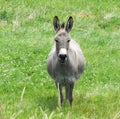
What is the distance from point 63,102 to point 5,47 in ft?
17.4

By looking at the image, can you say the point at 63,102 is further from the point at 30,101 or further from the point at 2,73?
the point at 2,73

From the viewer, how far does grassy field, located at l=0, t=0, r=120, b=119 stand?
30.2 ft

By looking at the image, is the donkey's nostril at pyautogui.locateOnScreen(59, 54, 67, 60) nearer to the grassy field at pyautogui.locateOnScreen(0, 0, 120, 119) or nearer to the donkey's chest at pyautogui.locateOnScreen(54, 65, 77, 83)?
the donkey's chest at pyautogui.locateOnScreen(54, 65, 77, 83)

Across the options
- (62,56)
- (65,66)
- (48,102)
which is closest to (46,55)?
(48,102)

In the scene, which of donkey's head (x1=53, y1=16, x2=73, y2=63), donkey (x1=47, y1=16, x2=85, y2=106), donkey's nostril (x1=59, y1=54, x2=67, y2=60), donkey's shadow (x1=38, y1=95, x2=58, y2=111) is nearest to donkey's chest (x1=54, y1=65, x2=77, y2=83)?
donkey (x1=47, y1=16, x2=85, y2=106)

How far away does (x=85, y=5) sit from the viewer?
A: 2344 centimetres

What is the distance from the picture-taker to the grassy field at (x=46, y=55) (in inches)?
363

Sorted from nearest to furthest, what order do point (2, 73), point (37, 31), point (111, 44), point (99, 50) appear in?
1. point (2, 73)
2. point (99, 50)
3. point (111, 44)
4. point (37, 31)

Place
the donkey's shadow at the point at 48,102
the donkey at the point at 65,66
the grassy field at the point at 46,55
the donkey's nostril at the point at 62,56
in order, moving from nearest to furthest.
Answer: the donkey's nostril at the point at 62,56, the donkey at the point at 65,66, the grassy field at the point at 46,55, the donkey's shadow at the point at 48,102

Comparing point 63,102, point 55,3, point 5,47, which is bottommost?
point 63,102

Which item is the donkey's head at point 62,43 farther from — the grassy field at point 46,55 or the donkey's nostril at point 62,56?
the grassy field at point 46,55

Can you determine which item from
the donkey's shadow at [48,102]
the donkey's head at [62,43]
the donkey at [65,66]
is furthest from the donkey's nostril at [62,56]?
the donkey's shadow at [48,102]

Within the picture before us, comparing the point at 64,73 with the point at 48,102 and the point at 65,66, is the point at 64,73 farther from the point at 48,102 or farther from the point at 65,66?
the point at 48,102

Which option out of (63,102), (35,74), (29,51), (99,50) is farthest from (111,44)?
(63,102)
